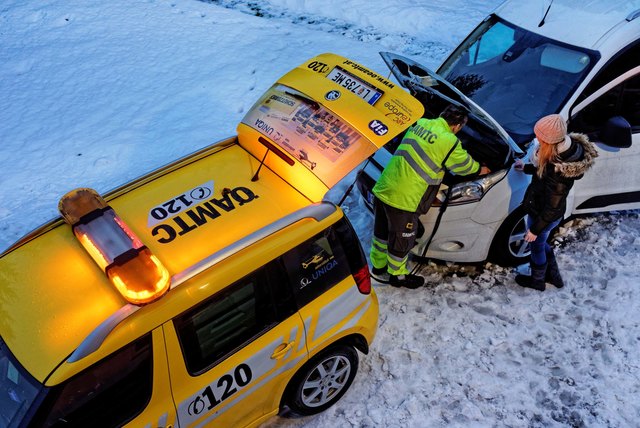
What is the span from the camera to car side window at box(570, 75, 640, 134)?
16.3ft

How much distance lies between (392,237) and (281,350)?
1706 mm

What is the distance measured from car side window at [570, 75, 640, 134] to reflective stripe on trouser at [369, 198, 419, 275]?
1823mm

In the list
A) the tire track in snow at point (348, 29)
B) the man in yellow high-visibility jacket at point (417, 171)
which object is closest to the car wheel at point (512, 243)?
the man in yellow high-visibility jacket at point (417, 171)

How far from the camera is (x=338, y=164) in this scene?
368 centimetres

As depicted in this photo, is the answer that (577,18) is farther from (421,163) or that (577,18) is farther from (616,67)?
(421,163)

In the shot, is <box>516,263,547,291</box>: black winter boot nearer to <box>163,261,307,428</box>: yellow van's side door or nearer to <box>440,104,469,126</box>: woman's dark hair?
<box>440,104,469,126</box>: woman's dark hair

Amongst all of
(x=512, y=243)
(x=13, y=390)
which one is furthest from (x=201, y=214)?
(x=512, y=243)

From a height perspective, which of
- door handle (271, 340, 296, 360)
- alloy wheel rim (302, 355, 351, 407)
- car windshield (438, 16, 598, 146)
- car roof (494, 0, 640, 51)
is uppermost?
car roof (494, 0, 640, 51)

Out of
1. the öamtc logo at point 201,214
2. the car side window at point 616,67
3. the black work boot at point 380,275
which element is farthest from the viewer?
the black work boot at point 380,275

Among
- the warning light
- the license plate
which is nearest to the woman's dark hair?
the license plate

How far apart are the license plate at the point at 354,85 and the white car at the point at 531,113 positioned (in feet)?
3.27

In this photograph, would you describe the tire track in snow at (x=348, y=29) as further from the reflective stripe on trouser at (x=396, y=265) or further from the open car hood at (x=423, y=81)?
the reflective stripe on trouser at (x=396, y=265)

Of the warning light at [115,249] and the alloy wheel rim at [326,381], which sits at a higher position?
the warning light at [115,249]

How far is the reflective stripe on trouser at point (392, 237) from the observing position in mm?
4676
